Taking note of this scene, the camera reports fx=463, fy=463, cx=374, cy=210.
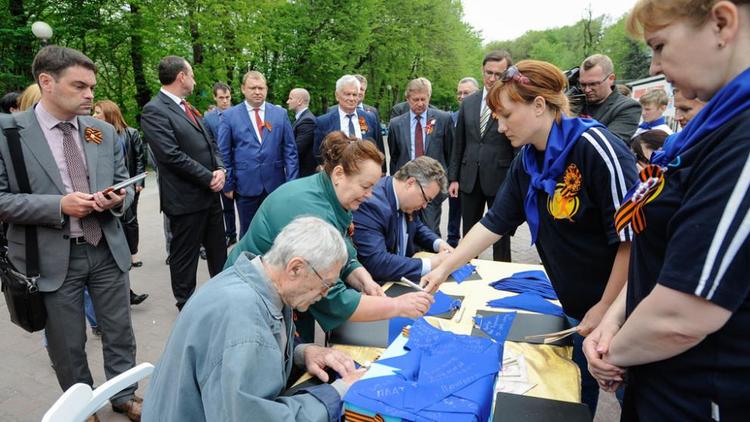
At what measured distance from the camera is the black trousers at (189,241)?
362 centimetres

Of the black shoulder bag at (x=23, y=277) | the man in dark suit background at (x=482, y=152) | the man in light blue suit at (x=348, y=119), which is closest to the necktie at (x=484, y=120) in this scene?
the man in dark suit background at (x=482, y=152)

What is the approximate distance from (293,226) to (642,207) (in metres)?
0.97

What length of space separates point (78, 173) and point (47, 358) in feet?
5.68

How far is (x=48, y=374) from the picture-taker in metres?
3.05

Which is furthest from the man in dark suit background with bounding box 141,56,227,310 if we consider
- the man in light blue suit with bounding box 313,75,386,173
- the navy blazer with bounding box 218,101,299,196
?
the man in light blue suit with bounding box 313,75,386,173

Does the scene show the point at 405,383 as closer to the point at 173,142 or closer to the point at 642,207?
the point at 642,207

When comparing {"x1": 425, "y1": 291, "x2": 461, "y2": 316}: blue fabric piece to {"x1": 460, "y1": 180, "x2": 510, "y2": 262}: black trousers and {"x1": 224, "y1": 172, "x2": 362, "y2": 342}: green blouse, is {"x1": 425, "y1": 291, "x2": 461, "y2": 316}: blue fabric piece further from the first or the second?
{"x1": 460, "y1": 180, "x2": 510, "y2": 262}: black trousers

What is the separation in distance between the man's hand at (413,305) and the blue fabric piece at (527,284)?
0.63m

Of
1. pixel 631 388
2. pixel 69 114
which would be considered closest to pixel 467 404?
pixel 631 388

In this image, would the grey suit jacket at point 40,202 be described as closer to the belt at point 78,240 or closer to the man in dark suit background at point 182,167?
the belt at point 78,240

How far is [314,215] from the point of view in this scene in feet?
6.35

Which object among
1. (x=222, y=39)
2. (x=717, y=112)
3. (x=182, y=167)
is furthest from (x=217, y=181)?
(x=222, y=39)

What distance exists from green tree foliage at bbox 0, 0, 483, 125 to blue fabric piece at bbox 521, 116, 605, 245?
12678mm

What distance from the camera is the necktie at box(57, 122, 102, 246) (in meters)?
2.29
